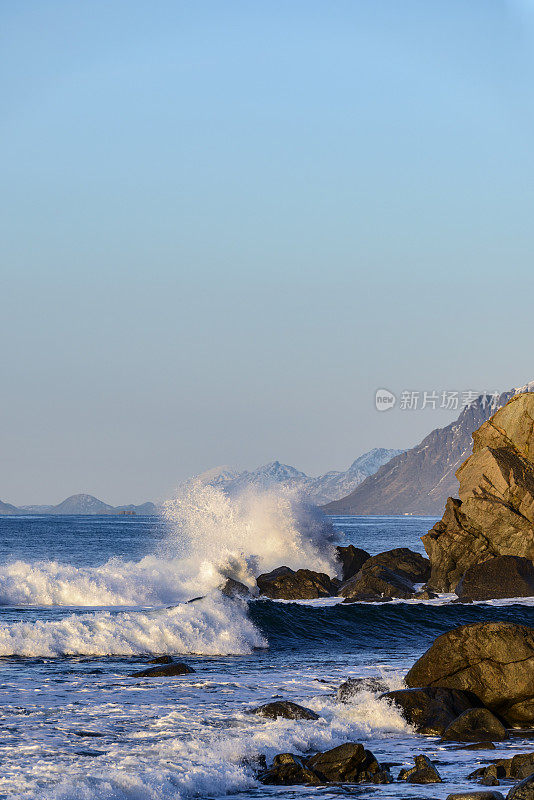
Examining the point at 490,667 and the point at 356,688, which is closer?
the point at 490,667

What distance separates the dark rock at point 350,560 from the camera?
4706 centimetres

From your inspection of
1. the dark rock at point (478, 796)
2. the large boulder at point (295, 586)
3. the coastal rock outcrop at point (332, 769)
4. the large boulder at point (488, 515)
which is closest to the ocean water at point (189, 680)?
the coastal rock outcrop at point (332, 769)

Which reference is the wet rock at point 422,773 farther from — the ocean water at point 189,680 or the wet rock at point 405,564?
the wet rock at point 405,564

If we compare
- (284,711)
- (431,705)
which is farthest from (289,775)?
(431,705)

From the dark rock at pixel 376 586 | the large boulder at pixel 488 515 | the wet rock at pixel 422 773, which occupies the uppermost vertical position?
the large boulder at pixel 488 515

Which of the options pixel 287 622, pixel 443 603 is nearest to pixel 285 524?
pixel 443 603

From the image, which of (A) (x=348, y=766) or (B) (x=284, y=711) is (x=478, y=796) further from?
(B) (x=284, y=711)

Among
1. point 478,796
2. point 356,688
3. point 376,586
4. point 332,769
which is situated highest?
point 478,796

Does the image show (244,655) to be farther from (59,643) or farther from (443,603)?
(443,603)

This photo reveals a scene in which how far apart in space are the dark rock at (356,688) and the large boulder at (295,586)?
1929cm

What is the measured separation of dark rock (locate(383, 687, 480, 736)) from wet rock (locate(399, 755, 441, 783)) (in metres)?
2.82

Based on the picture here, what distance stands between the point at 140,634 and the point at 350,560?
78.7 feet

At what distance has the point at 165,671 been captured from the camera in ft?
66.4

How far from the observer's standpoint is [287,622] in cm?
3053
